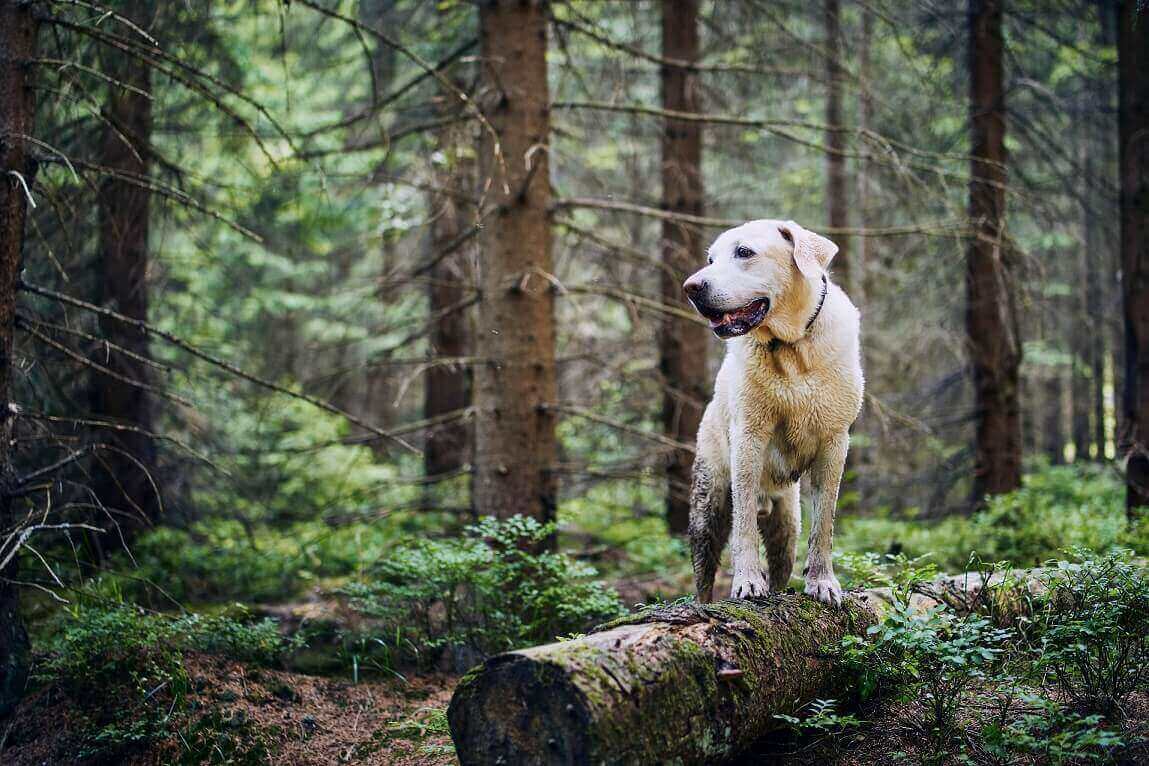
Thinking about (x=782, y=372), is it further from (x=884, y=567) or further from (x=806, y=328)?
(x=884, y=567)

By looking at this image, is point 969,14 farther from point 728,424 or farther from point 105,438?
point 105,438

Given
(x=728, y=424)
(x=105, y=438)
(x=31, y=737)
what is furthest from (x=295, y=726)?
(x=105, y=438)

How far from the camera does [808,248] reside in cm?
481

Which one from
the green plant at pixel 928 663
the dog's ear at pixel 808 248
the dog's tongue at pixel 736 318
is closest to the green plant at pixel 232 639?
the dog's tongue at pixel 736 318

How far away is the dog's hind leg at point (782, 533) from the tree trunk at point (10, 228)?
4.93 metres

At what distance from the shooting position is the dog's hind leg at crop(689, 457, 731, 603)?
5.51 metres

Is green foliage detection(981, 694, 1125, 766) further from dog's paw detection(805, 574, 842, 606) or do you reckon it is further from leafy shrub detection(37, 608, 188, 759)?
leafy shrub detection(37, 608, 188, 759)

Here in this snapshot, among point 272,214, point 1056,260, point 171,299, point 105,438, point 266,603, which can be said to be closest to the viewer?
point 266,603

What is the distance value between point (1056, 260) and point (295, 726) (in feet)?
78.5

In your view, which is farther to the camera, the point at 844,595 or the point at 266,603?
the point at 266,603

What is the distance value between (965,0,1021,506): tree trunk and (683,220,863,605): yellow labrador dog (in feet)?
22.3

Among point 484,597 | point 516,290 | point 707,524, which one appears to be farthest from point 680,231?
point 484,597

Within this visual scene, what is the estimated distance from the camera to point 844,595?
4.91m

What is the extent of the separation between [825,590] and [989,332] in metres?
7.66
